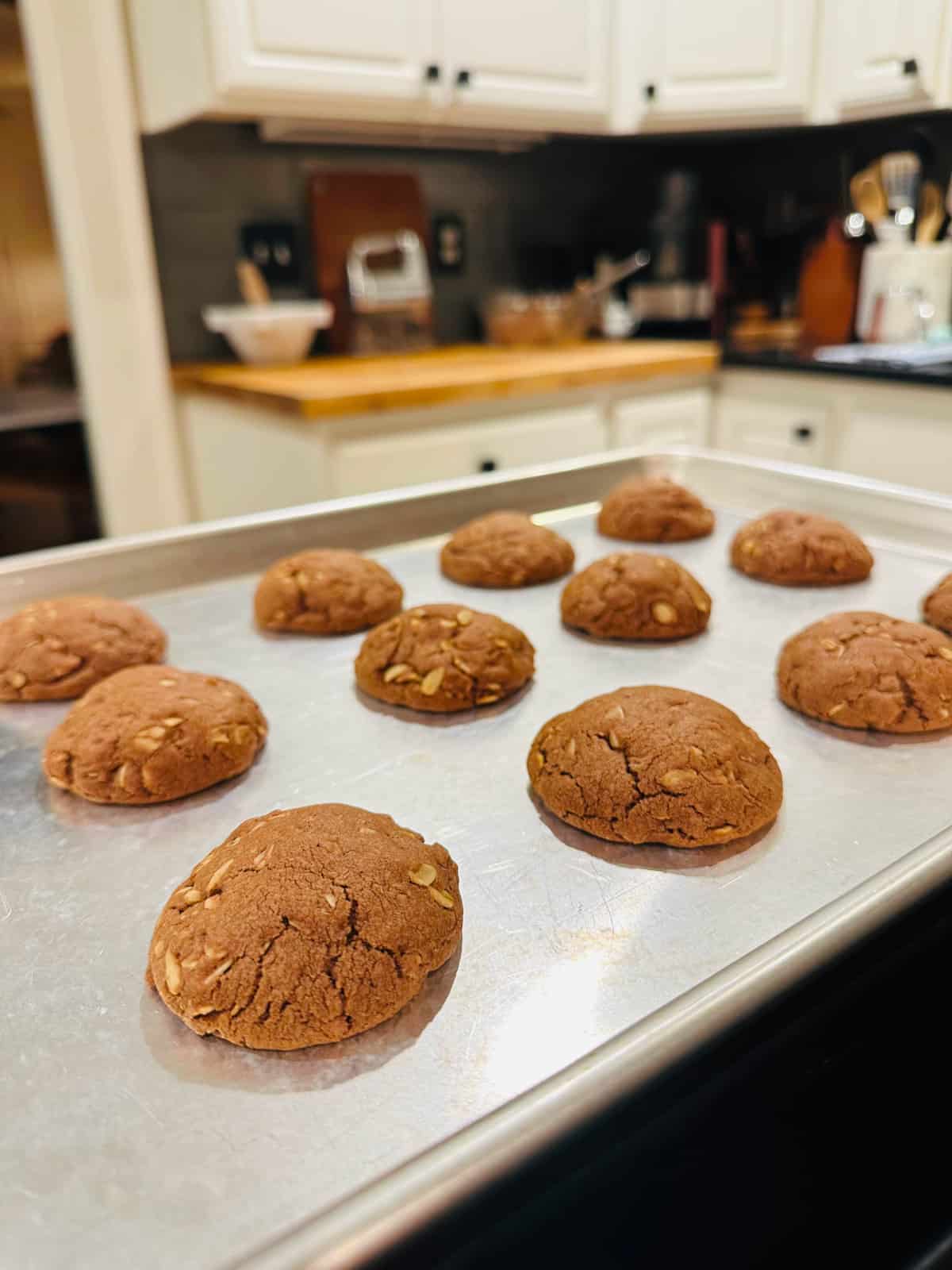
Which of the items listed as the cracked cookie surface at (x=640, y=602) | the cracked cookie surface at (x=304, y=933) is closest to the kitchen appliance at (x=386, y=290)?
the cracked cookie surface at (x=640, y=602)

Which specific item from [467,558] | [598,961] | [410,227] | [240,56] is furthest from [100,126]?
[598,961]

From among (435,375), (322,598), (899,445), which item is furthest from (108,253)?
(899,445)

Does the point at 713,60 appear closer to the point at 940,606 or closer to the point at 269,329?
the point at 269,329

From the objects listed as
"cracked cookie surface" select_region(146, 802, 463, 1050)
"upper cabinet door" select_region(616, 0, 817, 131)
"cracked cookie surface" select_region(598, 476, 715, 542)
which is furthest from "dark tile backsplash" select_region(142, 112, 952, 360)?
"cracked cookie surface" select_region(146, 802, 463, 1050)

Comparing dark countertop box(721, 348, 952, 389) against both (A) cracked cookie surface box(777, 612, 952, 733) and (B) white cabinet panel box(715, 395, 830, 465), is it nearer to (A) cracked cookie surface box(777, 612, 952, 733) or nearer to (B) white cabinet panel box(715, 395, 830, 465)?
(B) white cabinet panel box(715, 395, 830, 465)

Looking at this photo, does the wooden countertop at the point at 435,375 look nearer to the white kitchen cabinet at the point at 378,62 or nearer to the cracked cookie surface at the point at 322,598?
the white kitchen cabinet at the point at 378,62
